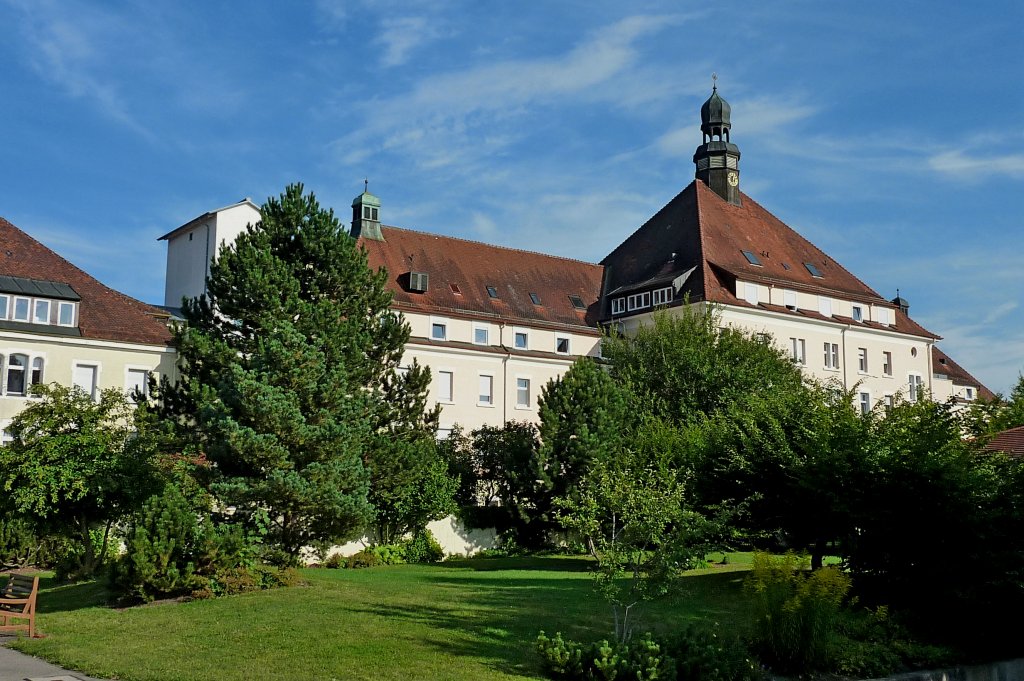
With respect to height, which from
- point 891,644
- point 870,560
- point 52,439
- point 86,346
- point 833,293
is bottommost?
point 891,644

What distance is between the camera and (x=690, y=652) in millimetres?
14547

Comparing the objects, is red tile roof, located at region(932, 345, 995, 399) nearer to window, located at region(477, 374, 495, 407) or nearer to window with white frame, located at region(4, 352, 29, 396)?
window, located at region(477, 374, 495, 407)

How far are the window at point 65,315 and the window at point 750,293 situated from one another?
1275 inches

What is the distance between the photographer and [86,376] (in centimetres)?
3888

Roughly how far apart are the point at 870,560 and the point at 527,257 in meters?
39.0

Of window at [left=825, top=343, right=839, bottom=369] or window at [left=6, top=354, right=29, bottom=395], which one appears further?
window at [left=825, top=343, right=839, bottom=369]

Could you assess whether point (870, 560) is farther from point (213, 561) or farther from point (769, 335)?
point (769, 335)

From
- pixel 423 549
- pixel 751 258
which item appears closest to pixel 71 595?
pixel 423 549

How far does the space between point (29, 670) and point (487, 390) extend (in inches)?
1439

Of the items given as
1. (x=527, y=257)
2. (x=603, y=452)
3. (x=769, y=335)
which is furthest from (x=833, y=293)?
(x=603, y=452)

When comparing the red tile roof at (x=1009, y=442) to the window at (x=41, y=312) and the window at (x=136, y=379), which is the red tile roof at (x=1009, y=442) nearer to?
the window at (x=136, y=379)

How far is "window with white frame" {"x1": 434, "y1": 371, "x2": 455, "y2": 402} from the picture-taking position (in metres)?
48.7

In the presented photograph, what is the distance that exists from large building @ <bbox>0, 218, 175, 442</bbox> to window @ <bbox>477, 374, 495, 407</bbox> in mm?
15318

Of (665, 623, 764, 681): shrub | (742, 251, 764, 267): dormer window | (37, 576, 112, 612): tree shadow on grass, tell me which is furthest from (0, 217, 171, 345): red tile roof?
(742, 251, 764, 267): dormer window
